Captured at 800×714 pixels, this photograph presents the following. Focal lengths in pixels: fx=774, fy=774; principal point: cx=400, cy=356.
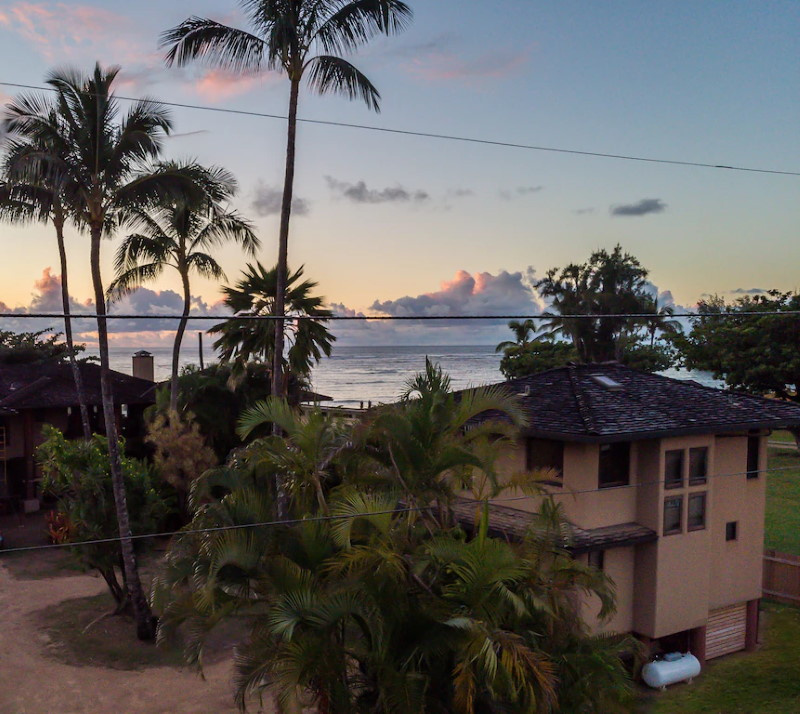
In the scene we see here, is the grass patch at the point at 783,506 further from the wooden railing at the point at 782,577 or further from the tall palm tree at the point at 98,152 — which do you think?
the tall palm tree at the point at 98,152

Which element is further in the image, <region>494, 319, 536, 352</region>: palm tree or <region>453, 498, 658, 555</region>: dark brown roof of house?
<region>494, 319, 536, 352</region>: palm tree

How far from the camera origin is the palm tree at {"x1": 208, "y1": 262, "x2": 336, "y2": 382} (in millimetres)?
24156

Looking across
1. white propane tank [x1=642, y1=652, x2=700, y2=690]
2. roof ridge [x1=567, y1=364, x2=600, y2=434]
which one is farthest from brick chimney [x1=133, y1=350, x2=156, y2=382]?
white propane tank [x1=642, y1=652, x2=700, y2=690]

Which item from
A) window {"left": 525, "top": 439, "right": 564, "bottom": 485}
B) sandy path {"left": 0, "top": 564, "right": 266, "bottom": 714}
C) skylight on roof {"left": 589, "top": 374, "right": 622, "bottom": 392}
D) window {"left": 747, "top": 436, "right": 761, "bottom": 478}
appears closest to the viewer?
sandy path {"left": 0, "top": 564, "right": 266, "bottom": 714}

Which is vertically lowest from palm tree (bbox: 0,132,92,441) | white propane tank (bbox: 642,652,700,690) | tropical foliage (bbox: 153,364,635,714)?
white propane tank (bbox: 642,652,700,690)

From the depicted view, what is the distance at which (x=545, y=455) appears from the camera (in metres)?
17.3

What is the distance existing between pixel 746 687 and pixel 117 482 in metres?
14.8

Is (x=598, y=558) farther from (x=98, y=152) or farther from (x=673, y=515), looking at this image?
(x=98, y=152)

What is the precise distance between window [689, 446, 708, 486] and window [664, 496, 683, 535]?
567mm

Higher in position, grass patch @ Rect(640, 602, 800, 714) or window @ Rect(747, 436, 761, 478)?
window @ Rect(747, 436, 761, 478)

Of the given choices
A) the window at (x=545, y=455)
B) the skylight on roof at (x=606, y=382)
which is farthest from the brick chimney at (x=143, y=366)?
the window at (x=545, y=455)

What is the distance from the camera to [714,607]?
18453 millimetres

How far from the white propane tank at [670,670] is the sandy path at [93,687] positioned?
879 centimetres

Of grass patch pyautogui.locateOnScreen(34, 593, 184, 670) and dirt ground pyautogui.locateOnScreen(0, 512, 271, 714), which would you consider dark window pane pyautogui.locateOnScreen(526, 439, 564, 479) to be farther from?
grass patch pyautogui.locateOnScreen(34, 593, 184, 670)
